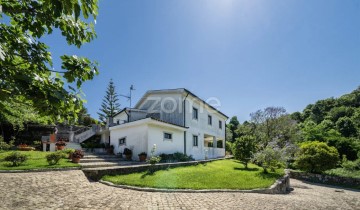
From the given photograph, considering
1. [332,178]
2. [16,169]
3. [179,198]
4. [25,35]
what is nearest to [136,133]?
[16,169]

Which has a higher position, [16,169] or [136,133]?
[136,133]

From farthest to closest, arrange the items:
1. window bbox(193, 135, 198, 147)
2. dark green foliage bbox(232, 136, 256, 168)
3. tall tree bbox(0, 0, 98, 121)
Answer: window bbox(193, 135, 198, 147) < dark green foliage bbox(232, 136, 256, 168) < tall tree bbox(0, 0, 98, 121)

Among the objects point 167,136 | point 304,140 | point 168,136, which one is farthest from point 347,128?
point 167,136

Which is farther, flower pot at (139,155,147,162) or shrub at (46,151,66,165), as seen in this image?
flower pot at (139,155,147,162)

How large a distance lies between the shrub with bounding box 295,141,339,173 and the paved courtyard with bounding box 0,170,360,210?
44.4 feet

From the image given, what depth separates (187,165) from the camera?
18531mm

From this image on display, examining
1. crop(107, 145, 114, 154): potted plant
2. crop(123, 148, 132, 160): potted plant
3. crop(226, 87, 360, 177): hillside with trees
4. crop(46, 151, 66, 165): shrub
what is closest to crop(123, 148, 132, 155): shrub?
crop(123, 148, 132, 160): potted plant

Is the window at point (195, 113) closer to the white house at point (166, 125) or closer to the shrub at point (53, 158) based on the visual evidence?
the white house at point (166, 125)

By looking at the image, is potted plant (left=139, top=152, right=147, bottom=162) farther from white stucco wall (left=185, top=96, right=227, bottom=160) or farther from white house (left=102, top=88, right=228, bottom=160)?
white stucco wall (left=185, top=96, right=227, bottom=160)

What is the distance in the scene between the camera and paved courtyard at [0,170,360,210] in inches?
316

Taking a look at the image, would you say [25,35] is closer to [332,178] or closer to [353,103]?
[332,178]

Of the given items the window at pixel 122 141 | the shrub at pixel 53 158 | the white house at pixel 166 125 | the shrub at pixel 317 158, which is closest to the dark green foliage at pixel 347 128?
the shrub at pixel 317 158

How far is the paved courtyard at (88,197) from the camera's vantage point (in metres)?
8.02

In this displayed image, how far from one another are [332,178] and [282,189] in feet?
34.3
